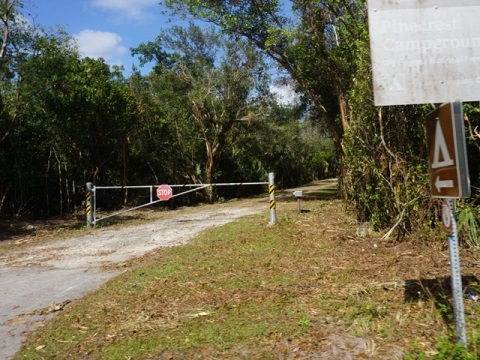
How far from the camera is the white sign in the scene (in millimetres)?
4102

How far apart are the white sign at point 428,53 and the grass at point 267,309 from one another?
225 centimetres

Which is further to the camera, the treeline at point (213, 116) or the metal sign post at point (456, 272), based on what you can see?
the treeline at point (213, 116)

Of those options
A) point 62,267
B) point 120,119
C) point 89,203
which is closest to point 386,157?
point 62,267

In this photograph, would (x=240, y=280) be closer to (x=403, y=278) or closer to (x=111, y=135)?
(x=403, y=278)

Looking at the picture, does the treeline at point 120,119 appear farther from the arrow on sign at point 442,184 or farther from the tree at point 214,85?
the arrow on sign at point 442,184

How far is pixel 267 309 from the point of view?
509 centimetres

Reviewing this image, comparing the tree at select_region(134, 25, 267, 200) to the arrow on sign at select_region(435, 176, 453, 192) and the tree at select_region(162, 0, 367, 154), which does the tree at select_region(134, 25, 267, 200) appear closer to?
the tree at select_region(162, 0, 367, 154)

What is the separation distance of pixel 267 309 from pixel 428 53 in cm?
320

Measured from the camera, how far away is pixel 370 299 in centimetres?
521

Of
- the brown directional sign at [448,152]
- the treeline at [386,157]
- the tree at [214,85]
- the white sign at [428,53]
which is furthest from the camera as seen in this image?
the tree at [214,85]

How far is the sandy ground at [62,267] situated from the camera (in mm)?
5613

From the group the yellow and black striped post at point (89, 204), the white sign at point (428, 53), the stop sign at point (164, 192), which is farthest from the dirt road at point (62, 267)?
the white sign at point (428, 53)

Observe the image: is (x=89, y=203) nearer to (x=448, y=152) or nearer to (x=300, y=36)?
(x=300, y=36)

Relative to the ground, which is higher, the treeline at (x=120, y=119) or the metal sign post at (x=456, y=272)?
the treeline at (x=120, y=119)
